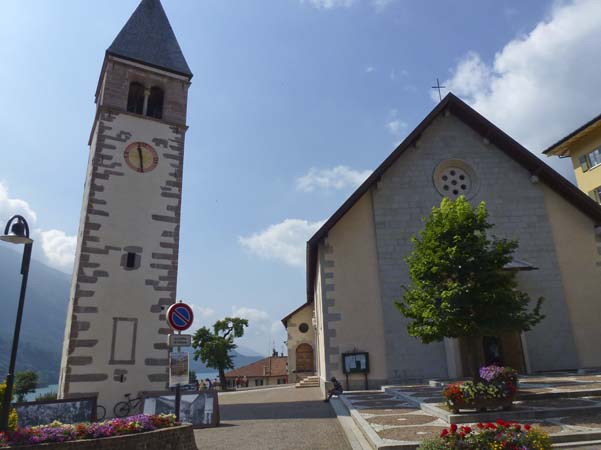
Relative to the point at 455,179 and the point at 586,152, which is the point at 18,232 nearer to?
the point at 455,179

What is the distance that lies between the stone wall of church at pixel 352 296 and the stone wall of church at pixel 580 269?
8199 mm

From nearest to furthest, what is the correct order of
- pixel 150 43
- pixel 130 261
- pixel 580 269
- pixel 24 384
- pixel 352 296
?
pixel 130 261
pixel 352 296
pixel 580 269
pixel 150 43
pixel 24 384

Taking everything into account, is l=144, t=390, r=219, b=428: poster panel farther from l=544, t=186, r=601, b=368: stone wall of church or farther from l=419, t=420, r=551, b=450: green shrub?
l=544, t=186, r=601, b=368: stone wall of church

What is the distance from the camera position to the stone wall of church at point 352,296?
57.2ft

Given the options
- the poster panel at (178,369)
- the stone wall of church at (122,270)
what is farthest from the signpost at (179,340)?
the stone wall of church at (122,270)

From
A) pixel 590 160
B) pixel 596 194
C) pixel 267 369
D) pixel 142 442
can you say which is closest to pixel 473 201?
pixel 596 194

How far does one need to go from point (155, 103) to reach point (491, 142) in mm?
16080

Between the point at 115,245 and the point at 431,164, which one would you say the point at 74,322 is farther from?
the point at 431,164

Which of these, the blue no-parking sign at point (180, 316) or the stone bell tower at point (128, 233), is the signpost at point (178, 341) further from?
the stone bell tower at point (128, 233)

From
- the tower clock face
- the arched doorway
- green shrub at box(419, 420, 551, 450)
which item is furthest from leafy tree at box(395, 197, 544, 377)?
the arched doorway

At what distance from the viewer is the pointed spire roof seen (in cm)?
2003

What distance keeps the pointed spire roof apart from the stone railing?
17325mm

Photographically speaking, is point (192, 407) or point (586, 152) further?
point (586, 152)

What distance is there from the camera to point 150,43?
21375 millimetres
